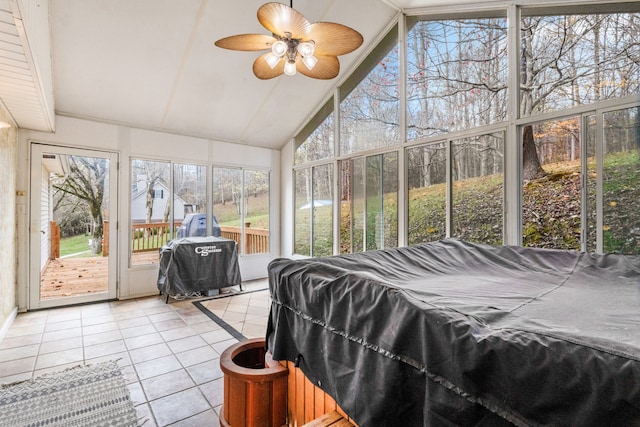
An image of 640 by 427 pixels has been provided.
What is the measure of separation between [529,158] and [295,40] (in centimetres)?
249

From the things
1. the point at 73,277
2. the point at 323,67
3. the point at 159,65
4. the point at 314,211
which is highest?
the point at 159,65

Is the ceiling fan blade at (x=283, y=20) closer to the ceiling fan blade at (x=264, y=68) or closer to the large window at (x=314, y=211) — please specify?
the ceiling fan blade at (x=264, y=68)

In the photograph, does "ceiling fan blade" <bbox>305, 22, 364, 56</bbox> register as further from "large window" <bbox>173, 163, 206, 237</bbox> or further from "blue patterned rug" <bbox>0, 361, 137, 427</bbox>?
"large window" <bbox>173, 163, 206, 237</bbox>

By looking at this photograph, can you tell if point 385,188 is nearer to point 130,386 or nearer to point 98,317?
point 130,386

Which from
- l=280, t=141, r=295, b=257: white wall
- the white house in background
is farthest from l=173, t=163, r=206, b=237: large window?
l=280, t=141, r=295, b=257: white wall

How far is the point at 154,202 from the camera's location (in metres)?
5.05

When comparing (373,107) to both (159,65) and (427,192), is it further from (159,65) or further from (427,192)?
(159,65)

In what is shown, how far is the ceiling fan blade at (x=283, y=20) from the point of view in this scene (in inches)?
85.3

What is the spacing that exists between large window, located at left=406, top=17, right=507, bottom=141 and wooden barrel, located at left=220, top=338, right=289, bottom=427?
3250 millimetres

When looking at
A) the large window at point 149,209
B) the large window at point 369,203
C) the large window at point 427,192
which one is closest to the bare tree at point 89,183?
the large window at point 149,209

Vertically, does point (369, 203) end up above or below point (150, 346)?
above

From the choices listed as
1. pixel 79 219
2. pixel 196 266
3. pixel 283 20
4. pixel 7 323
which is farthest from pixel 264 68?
pixel 7 323

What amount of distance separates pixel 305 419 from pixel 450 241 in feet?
6.71

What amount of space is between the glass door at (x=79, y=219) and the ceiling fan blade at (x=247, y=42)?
319cm
